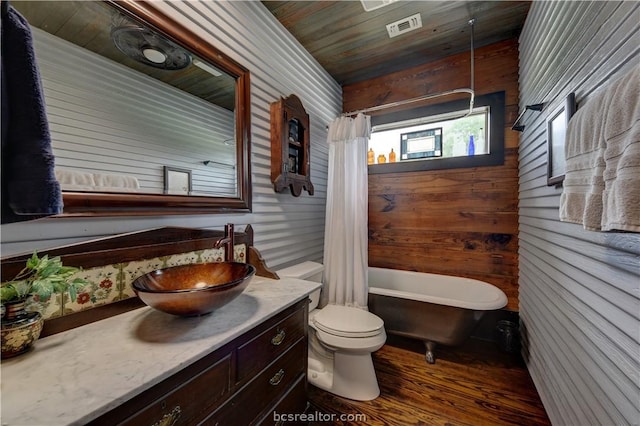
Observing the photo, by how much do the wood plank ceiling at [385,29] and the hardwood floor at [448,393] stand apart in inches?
107

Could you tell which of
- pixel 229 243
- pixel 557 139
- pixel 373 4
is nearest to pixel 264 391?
pixel 229 243

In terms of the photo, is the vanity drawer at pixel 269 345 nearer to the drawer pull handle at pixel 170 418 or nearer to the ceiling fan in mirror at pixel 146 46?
the drawer pull handle at pixel 170 418

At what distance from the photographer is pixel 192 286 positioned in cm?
109

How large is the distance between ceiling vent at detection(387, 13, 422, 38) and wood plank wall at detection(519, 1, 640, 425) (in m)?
0.77

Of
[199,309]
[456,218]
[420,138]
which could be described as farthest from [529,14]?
[199,309]

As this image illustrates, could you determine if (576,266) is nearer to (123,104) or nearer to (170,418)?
(170,418)

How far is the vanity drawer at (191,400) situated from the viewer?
0.61 meters

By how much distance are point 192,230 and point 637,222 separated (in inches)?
61.5

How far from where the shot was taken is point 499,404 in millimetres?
1514

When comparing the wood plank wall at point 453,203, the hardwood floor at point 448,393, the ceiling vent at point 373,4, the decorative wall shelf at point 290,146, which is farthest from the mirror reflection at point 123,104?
the wood plank wall at point 453,203

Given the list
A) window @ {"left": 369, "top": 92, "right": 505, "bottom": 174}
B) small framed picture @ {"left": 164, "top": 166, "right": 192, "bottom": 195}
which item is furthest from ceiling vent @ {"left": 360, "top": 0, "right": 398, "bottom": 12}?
small framed picture @ {"left": 164, "top": 166, "right": 192, "bottom": 195}

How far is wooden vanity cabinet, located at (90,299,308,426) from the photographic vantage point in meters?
0.62

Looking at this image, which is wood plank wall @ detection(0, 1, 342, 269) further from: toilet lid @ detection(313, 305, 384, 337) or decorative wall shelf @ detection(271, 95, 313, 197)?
toilet lid @ detection(313, 305, 384, 337)

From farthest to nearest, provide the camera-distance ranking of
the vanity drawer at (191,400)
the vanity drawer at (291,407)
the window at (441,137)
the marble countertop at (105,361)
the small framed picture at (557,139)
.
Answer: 1. the window at (441,137)
2. the small framed picture at (557,139)
3. the vanity drawer at (291,407)
4. the vanity drawer at (191,400)
5. the marble countertop at (105,361)
